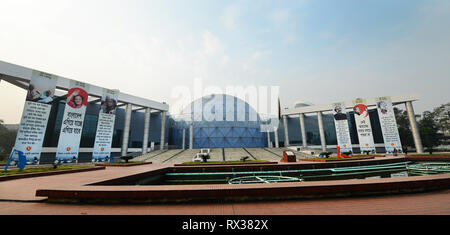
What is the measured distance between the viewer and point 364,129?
3269 cm

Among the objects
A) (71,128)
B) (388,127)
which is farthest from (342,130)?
(71,128)

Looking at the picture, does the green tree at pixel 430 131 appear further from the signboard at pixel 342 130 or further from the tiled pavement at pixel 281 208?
the tiled pavement at pixel 281 208

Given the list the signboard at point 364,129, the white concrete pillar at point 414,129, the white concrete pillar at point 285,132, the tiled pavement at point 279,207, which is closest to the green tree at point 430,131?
the white concrete pillar at point 414,129

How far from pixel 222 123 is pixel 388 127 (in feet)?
106

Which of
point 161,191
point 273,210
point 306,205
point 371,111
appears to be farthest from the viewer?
point 371,111

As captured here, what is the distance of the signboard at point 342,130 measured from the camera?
34.1m

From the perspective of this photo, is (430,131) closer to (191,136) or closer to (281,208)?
(191,136)

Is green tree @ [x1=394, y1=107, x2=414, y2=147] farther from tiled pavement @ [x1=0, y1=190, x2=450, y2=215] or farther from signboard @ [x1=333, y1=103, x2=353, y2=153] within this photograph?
tiled pavement @ [x1=0, y1=190, x2=450, y2=215]

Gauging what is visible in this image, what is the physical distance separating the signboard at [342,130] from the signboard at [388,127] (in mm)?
5452
